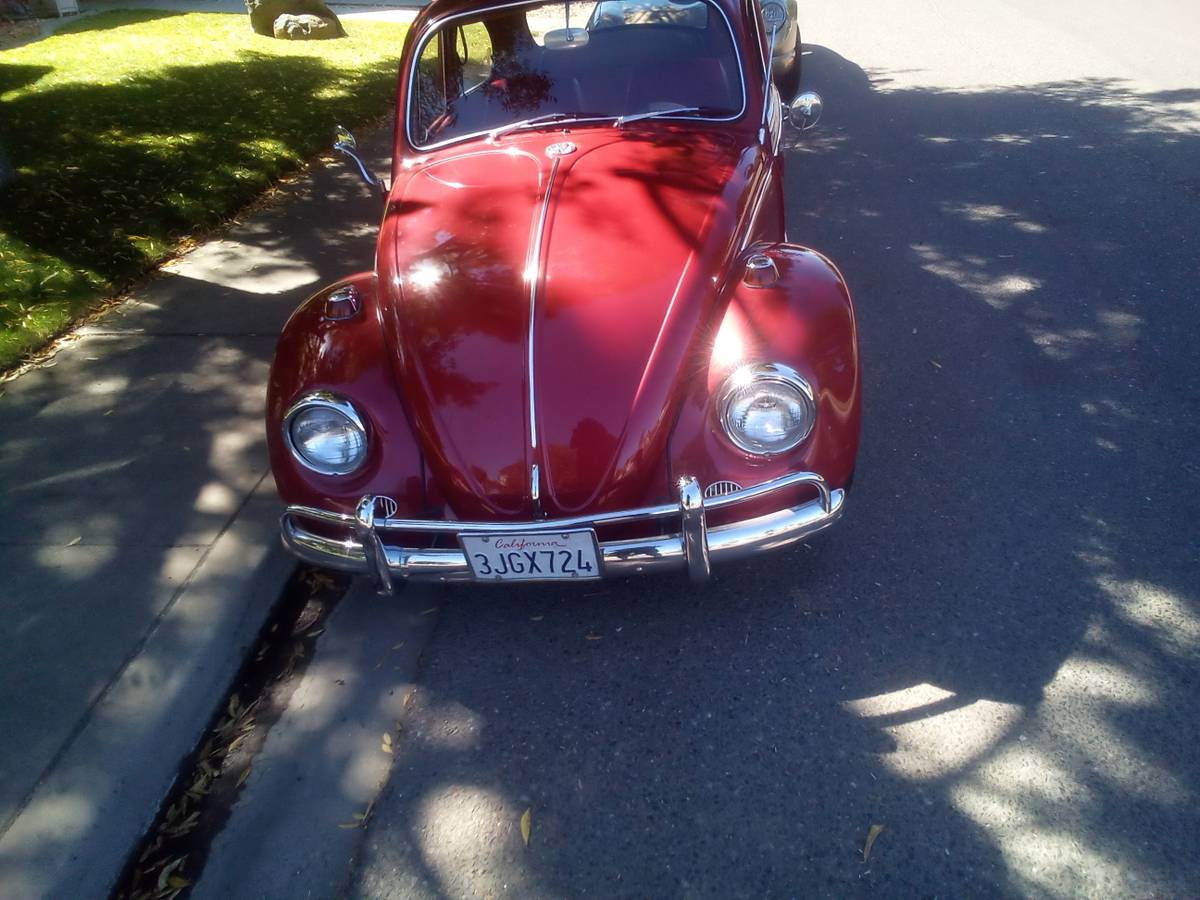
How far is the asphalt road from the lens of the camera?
2.35m

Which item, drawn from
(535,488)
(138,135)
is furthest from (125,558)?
(138,135)

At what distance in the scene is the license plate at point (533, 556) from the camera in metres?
2.67

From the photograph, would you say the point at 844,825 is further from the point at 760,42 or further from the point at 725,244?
the point at 760,42

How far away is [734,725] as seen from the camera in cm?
271

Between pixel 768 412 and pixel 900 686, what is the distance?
0.89 m

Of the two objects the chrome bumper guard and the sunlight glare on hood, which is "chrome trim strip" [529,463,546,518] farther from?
the sunlight glare on hood

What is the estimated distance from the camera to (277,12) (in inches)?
483

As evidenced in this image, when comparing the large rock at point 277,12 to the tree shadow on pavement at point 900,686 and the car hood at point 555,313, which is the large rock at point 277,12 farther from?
the tree shadow on pavement at point 900,686

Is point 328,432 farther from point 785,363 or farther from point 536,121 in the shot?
point 536,121

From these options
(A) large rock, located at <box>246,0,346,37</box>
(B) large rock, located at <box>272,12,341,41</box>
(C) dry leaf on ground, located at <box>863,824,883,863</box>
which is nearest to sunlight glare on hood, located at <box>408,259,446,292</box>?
(C) dry leaf on ground, located at <box>863,824,883,863</box>

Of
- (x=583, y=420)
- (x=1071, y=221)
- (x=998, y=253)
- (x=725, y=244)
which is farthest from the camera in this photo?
(x=1071, y=221)

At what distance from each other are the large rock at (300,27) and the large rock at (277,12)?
89mm

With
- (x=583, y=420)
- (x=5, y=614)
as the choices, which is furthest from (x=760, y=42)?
(x=5, y=614)

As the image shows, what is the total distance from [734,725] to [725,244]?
164 centimetres
